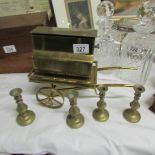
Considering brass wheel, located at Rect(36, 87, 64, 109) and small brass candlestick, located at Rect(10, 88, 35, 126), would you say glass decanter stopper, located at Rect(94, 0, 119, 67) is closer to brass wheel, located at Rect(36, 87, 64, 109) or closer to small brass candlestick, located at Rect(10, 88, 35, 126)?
brass wheel, located at Rect(36, 87, 64, 109)

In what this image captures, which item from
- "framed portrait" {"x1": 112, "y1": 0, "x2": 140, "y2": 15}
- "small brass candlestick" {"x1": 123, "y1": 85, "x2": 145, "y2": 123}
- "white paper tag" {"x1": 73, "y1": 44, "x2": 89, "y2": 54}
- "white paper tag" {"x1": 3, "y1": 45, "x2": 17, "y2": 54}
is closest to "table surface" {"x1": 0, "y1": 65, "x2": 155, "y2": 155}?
"small brass candlestick" {"x1": 123, "y1": 85, "x2": 145, "y2": 123}

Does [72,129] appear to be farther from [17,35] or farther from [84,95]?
[17,35]

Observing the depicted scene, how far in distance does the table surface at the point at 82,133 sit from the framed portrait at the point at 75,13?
33cm

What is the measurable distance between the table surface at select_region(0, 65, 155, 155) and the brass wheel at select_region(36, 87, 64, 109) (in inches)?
0.6

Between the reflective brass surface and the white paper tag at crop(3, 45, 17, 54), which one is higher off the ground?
the reflective brass surface

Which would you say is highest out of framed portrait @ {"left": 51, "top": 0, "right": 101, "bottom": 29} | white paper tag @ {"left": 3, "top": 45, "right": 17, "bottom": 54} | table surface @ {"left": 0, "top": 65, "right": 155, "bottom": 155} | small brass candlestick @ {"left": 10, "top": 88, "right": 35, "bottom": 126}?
framed portrait @ {"left": 51, "top": 0, "right": 101, "bottom": 29}

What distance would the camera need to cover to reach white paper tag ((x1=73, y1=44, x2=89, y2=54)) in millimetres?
475

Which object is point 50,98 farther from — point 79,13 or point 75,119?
point 79,13

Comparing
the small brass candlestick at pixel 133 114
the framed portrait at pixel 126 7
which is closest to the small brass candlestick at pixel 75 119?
the small brass candlestick at pixel 133 114

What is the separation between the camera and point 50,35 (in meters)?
0.47

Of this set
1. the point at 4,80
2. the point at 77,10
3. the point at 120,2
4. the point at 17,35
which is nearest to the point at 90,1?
the point at 77,10

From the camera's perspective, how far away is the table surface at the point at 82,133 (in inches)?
19.0

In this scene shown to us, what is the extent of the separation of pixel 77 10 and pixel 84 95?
0.34 metres

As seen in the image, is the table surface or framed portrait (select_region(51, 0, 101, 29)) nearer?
the table surface
